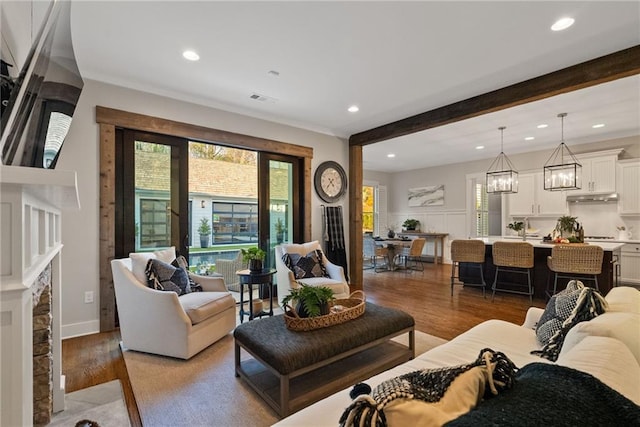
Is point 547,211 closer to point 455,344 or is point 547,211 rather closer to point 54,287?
point 455,344

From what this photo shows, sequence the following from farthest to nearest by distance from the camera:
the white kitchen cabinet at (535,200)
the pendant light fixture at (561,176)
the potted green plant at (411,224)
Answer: the potted green plant at (411,224)
the white kitchen cabinet at (535,200)
the pendant light fixture at (561,176)

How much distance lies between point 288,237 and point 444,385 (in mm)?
4233

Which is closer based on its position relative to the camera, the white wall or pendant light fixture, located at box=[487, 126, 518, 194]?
the white wall

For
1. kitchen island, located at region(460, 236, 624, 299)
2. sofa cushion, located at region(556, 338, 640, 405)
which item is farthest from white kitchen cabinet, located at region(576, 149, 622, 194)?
sofa cushion, located at region(556, 338, 640, 405)

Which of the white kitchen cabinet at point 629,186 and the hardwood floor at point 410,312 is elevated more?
the white kitchen cabinet at point 629,186

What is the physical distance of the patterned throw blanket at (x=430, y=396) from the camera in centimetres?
69

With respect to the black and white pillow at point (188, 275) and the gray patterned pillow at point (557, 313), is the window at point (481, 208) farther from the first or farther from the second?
the black and white pillow at point (188, 275)

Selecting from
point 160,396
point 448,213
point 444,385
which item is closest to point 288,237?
point 160,396

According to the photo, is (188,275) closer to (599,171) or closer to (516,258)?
(516,258)

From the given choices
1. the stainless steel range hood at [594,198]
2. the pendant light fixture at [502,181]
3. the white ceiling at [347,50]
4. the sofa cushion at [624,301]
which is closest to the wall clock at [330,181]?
the white ceiling at [347,50]

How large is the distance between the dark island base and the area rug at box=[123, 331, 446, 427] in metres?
3.07

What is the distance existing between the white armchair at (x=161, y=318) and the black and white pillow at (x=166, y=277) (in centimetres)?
11

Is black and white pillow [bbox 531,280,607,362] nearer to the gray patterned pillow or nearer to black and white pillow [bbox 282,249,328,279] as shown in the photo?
the gray patterned pillow

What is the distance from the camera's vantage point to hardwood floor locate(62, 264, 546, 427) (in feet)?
7.71
